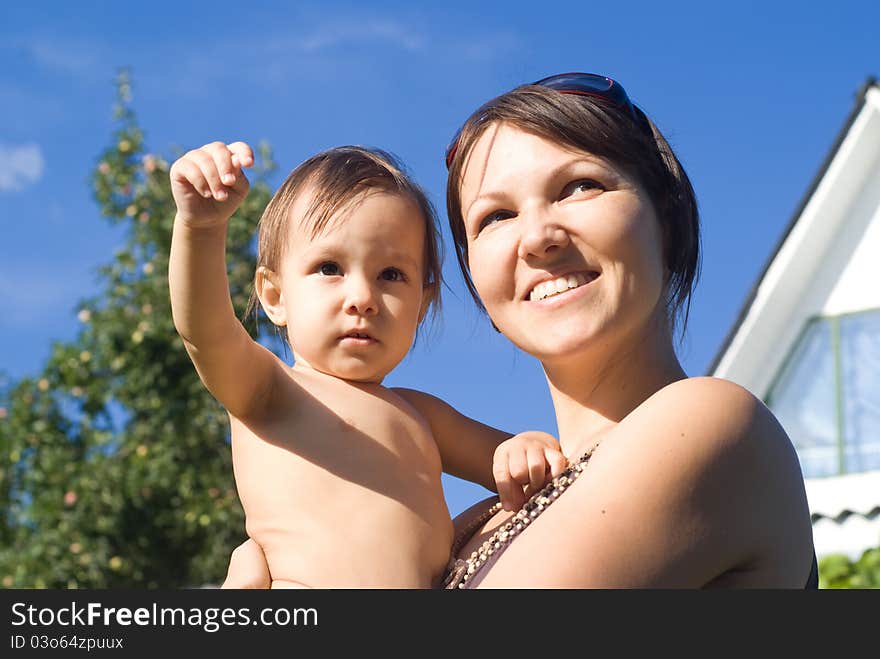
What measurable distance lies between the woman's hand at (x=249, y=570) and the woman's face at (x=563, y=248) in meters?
0.65

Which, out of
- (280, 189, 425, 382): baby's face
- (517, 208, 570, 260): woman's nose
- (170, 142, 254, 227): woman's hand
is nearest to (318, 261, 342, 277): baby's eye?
(280, 189, 425, 382): baby's face

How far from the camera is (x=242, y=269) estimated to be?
9359 mm

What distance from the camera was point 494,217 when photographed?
6.46ft

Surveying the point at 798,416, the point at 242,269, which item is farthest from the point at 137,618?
the point at 798,416

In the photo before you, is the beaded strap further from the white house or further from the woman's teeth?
the white house

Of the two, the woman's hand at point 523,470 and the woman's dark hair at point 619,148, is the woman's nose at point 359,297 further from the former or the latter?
the woman's hand at point 523,470

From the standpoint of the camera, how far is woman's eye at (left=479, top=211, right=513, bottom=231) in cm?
195

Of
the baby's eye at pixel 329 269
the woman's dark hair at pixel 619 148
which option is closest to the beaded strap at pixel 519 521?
the woman's dark hair at pixel 619 148

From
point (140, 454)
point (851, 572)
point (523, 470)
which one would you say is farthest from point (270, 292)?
Answer: point (140, 454)

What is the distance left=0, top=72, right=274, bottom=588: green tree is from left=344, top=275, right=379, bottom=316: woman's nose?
6887 mm

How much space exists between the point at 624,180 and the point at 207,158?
27.4 inches

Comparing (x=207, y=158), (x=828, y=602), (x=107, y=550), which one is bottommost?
(x=828, y=602)

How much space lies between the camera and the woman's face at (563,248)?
185 centimetres

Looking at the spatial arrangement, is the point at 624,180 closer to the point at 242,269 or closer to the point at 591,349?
the point at 591,349
